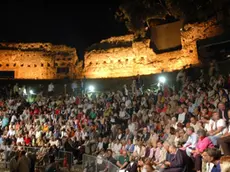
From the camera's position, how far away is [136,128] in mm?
11523

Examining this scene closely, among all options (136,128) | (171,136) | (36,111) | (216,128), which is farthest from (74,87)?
(216,128)

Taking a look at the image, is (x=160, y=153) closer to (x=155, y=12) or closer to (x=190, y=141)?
(x=190, y=141)

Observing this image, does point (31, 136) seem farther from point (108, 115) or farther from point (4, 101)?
point (4, 101)

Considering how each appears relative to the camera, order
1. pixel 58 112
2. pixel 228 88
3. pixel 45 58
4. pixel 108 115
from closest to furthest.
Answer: pixel 228 88
pixel 108 115
pixel 58 112
pixel 45 58

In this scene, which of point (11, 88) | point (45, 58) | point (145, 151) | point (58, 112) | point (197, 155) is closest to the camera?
point (197, 155)

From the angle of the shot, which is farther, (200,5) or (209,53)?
(200,5)

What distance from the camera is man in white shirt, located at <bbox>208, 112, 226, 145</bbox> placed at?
7480 millimetres

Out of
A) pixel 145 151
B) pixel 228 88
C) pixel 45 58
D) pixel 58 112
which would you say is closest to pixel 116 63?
pixel 45 58

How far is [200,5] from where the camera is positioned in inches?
945

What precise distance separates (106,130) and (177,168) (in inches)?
256

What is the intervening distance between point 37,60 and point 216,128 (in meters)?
27.7

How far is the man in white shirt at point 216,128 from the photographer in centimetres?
748

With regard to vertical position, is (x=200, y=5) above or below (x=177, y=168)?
above

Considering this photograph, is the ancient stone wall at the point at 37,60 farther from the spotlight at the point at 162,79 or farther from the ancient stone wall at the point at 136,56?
the spotlight at the point at 162,79
